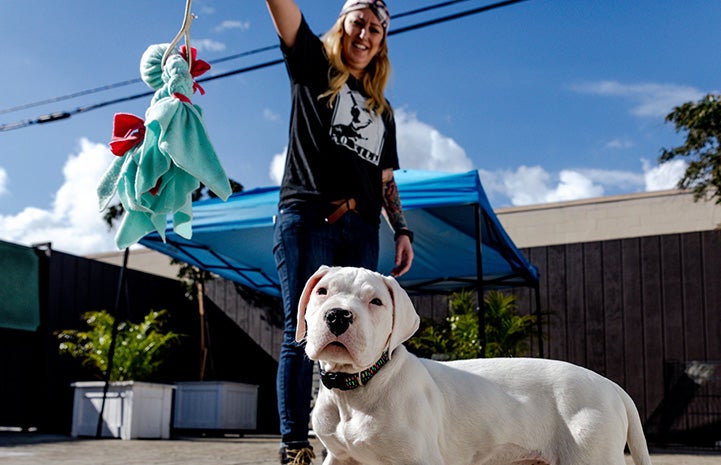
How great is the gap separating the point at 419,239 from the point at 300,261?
3.53 metres

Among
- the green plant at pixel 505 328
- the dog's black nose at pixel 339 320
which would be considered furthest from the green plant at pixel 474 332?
the dog's black nose at pixel 339 320

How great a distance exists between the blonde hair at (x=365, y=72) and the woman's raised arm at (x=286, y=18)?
0.17 metres

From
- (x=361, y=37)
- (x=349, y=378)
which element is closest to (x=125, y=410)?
(x=361, y=37)

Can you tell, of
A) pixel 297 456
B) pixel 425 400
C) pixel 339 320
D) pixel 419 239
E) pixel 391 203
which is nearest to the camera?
pixel 339 320

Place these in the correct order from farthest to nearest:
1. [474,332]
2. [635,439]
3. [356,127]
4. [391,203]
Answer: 1. [474,332]
2. [391,203]
3. [356,127]
4. [635,439]

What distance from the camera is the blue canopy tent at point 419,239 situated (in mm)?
4652

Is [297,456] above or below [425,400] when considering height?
below

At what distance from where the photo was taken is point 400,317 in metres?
1.84

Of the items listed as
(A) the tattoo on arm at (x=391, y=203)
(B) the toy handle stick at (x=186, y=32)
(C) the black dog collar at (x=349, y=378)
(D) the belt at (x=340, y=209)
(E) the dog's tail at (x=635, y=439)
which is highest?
(B) the toy handle stick at (x=186, y=32)

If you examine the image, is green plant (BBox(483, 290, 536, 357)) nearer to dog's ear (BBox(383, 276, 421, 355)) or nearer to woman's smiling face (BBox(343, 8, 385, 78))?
woman's smiling face (BBox(343, 8, 385, 78))

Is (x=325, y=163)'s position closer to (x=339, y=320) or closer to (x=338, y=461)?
(x=339, y=320)

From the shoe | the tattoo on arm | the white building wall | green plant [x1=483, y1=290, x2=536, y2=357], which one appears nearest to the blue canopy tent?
green plant [x1=483, y1=290, x2=536, y2=357]

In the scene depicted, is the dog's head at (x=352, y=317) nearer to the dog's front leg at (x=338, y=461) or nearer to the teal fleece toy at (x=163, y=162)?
the dog's front leg at (x=338, y=461)

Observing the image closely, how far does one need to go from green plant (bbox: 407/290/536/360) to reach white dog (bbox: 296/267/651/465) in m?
4.34
